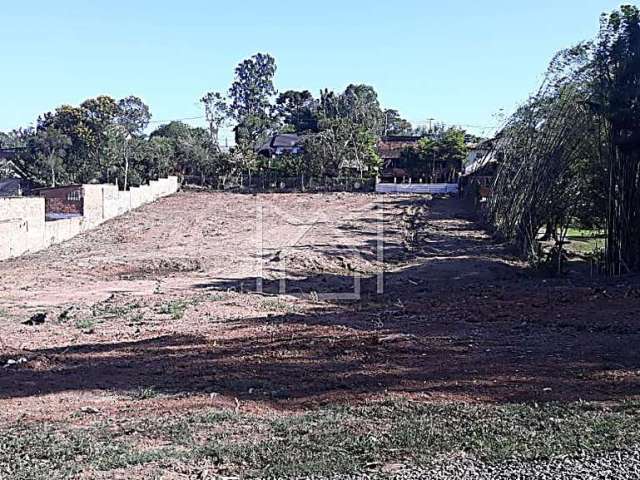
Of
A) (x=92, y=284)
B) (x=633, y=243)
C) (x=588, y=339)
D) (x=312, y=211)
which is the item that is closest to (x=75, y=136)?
(x=312, y=211)

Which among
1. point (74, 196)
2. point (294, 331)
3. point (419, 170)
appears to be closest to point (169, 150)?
point (419, 170)

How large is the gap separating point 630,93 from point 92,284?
11.6 m

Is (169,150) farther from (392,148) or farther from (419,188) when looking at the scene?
(392,148)

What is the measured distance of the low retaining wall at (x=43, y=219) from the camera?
2075cm

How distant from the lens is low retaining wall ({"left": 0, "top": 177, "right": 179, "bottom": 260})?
20750mm

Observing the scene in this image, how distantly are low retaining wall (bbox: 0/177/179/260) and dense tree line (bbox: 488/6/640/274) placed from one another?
43.5 ft

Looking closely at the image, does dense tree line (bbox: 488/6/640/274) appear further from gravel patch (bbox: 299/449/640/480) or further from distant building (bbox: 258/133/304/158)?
distant building (bbox: 258/133/304/158)

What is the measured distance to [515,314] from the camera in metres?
11.4

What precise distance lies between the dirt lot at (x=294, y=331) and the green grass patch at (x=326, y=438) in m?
0.37

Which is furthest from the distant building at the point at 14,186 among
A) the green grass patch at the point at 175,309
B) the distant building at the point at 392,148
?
the green grass patch at the point at 175,309

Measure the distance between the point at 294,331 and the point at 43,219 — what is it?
15.5 meters

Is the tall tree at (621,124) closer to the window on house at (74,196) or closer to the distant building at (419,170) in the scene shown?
the window on house at (74,196)

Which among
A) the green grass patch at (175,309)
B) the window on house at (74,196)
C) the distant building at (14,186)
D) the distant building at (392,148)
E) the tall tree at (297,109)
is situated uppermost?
the tall tree at (297,109)

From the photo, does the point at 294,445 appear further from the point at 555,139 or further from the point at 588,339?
the point at 555,139
